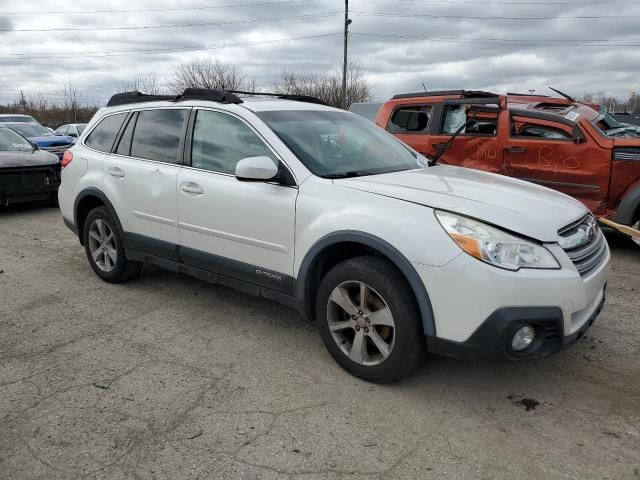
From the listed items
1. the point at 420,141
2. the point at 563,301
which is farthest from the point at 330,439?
the point at 420,141

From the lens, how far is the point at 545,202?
3248mm

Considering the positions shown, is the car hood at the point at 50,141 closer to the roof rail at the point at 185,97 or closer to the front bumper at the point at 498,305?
the roof rail at the point at 185,97

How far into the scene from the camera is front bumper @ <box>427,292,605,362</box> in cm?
267

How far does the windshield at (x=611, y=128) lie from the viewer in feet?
21.3

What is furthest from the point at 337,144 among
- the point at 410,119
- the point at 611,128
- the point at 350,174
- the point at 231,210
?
the point at 611,128

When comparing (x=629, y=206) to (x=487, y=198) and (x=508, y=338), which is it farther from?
(x=508, y=338)

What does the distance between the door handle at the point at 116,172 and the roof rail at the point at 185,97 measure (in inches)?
27.0

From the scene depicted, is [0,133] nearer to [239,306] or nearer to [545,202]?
[239,306]

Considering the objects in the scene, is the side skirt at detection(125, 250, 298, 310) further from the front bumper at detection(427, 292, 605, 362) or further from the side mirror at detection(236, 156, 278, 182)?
the front bumper at detection(427, 292, 605, 362)

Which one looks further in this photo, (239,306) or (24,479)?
(239,306)

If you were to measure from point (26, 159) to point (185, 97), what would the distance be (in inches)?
239

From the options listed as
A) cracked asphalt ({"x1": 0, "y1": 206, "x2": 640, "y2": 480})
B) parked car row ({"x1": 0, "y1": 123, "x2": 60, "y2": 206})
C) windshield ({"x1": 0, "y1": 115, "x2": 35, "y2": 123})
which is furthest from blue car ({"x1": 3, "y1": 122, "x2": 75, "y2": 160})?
cracked asphalt ({"x1": 0, "y1": 206, "x2": 640, "y2": 480})

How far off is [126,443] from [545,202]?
2.73 meters

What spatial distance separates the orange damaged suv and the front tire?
3090 millimetres
